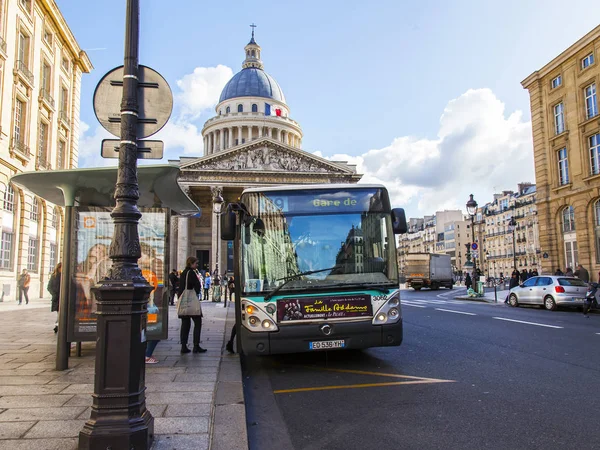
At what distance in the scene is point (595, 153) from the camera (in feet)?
91.1

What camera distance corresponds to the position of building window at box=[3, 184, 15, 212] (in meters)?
21.8

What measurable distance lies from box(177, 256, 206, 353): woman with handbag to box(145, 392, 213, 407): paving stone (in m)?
2.89

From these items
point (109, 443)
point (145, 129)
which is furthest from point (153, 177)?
point (109, 443)

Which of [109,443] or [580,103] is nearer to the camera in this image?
[109,443]

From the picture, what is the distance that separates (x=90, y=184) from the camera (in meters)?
6.87

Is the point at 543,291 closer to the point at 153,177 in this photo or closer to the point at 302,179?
the point at 153,177

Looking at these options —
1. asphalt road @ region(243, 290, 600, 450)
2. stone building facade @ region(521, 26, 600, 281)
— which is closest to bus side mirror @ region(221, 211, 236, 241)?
asphalt road @ region(243, 290, 600, 450)

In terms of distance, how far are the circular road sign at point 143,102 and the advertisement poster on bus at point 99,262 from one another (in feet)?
10.9

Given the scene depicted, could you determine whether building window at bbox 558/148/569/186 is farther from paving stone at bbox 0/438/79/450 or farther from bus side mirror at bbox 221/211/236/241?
paving stone at bbox 0/438/79/450

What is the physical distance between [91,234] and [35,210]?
66.7 feet

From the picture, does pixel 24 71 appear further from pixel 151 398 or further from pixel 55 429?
pixel 55 429

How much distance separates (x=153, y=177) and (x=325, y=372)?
3.47 metres

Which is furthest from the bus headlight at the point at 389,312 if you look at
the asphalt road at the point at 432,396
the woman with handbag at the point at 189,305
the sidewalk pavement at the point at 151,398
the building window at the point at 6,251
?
the building window at the point at 6,251

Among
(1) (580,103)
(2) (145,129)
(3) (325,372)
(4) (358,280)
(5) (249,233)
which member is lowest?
(3) (325,372)
